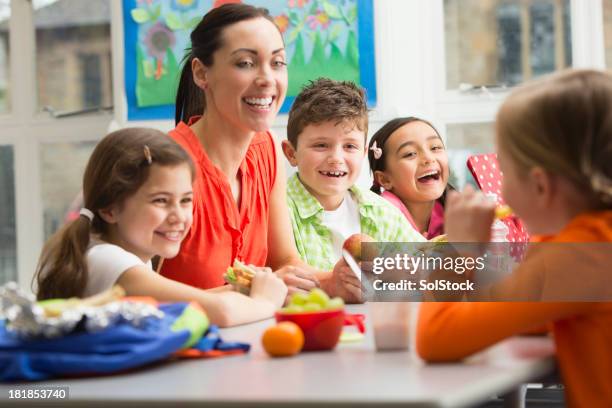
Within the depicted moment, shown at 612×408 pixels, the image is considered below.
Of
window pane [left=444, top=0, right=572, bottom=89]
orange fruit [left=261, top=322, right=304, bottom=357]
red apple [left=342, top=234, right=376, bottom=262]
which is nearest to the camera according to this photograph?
orange fruit [left=261, top=322, right=304, bottom=357]

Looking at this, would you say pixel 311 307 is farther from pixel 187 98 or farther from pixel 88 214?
pixel 187 98

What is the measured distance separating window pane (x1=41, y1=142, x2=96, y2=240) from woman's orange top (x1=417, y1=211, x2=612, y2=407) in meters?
2.76

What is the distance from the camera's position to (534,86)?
1.08 metres

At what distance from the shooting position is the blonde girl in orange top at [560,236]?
989 mm

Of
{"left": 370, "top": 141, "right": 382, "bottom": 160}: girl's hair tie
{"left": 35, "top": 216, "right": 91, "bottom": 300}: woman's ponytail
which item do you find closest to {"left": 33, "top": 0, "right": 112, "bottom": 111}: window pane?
{"left": 370, "top": 141, "right": 382, "bottom": 160}: girl's hair tie

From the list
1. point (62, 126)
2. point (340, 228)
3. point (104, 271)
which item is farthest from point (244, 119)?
point (62, 126)

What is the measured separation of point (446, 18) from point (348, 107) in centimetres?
136

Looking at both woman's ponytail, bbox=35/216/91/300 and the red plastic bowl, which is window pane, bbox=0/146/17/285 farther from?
the red plastic bowl

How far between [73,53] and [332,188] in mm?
1843

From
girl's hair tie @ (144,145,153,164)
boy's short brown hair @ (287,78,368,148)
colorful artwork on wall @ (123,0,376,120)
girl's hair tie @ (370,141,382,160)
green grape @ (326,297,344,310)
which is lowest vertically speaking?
green grape @ (326,297,344,310)

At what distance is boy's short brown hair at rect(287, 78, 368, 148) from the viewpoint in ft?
7.20

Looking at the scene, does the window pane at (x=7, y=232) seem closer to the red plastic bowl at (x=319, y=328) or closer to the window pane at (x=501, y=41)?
the window pane at (x=501, y=41)

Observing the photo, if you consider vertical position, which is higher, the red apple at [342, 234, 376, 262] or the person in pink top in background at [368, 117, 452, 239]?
the person in pink top in background at [368, 117, 452, 239]

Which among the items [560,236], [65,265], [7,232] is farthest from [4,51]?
[560,236]
